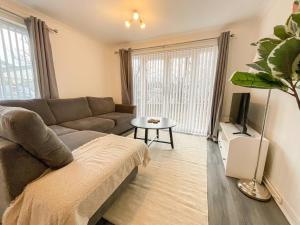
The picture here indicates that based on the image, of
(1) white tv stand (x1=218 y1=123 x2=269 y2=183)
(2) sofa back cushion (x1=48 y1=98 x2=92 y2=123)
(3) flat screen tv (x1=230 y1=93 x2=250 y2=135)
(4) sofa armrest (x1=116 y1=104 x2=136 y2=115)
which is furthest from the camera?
(4) sofa armrest (x1=116 y1=104 x2=136 y2=115)

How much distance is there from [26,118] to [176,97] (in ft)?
9.94

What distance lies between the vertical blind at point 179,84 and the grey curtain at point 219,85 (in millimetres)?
195

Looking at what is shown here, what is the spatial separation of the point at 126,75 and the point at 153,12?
1786 millimetres

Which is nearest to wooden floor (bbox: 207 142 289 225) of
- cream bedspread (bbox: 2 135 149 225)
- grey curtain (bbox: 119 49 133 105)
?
cream bedspread (bbox: 2 135 149 225)

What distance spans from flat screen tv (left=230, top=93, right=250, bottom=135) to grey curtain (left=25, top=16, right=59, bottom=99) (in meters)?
3.21

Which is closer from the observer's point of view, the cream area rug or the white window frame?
the cream area rug

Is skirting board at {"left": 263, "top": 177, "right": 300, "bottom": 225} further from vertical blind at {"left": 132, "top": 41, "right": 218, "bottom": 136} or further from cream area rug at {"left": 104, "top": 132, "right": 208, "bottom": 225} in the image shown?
vertical blind at {"left": 132, "top": 41, "right": 218, "bottom": 136}

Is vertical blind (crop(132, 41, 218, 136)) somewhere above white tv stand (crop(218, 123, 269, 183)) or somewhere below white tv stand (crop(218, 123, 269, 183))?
above

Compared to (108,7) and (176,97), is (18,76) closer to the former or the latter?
(108,7)

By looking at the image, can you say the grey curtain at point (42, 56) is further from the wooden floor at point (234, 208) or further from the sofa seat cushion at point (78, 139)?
the wooden floor at point (234, 208)

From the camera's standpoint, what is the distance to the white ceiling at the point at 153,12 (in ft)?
6.89

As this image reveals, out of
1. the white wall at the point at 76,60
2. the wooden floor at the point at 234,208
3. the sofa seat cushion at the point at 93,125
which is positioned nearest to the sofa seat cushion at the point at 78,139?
the sofa seat cushion at the point at 93,125

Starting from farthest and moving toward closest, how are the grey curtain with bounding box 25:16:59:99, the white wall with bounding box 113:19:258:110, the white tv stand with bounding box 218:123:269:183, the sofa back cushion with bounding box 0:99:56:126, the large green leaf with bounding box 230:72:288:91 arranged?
the white wall with bounding box 113:19:258:110
the grey curtain with bounding box 25:16:59:99
the sofa back cushion with bounding box 0:99:56:126
the white tv stand with bounding box 218:123:269:183
the large green leaf with bounding box 230:72:288:91

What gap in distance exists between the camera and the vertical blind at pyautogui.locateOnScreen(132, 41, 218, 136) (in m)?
3.12
